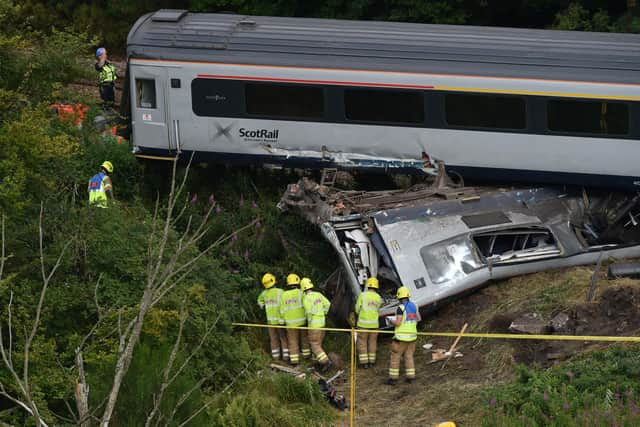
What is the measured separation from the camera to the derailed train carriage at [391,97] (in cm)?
1662

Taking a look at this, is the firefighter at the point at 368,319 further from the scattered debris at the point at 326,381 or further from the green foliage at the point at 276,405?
the green foliage at the point at 276,405

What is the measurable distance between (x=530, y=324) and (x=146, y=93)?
7.55m

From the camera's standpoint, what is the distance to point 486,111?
16844 millimetres

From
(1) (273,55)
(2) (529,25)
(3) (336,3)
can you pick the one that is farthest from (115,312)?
(2) (529,25)

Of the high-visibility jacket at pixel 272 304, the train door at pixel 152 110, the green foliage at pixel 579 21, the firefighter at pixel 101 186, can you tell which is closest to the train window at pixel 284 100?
the train door at pixel 152 110

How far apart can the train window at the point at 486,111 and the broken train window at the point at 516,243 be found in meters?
1.78

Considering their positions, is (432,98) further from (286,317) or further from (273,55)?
(286,317)

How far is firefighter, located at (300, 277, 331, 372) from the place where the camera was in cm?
1487

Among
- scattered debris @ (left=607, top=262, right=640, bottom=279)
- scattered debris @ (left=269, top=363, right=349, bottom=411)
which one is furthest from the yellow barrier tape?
scattered debris @ (left=607, top=262, right=640, bottom=279)

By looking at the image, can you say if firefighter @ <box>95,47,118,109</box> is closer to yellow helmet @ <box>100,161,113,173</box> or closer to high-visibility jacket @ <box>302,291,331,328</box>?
yellow helmet @ <box>100,161,113,173</box>

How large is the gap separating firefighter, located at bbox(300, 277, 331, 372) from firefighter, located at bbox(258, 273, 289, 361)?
434 mm

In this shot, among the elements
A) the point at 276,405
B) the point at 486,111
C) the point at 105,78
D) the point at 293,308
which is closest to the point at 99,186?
the point at 293,308

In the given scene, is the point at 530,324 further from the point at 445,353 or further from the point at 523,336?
the point at 445,353

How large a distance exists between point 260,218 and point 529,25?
968 cm
